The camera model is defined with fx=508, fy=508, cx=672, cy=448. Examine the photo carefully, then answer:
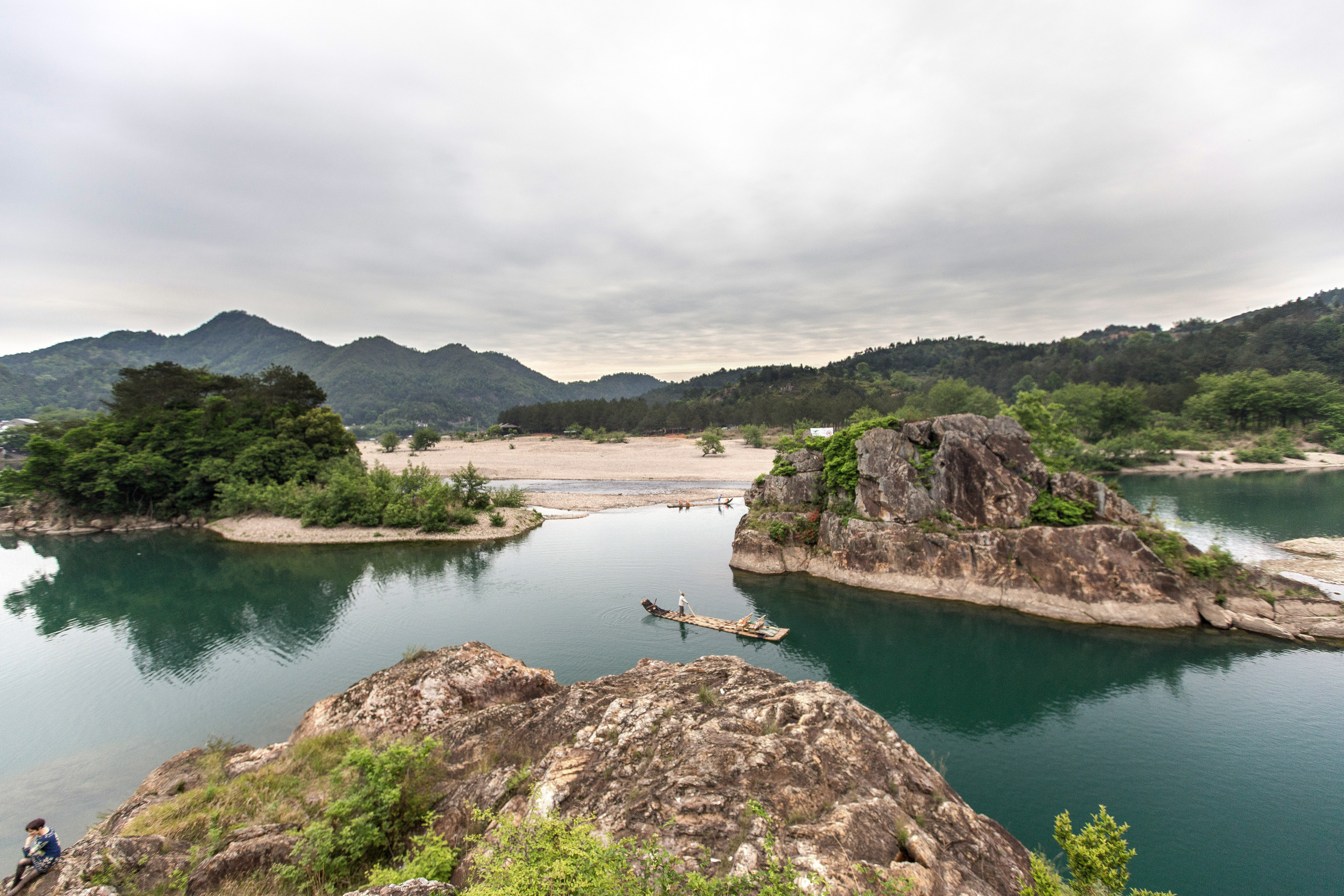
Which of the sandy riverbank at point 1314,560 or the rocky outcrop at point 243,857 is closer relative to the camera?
the rocky outcrop at point 243,857

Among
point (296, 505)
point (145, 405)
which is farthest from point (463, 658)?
point (145, 405)

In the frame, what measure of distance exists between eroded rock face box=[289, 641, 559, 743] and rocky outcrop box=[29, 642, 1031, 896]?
917 millimetres

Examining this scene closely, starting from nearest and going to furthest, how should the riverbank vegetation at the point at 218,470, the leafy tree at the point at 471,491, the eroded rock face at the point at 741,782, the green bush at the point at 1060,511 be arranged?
1. the eroded rock face at the point at 741,782
2. the green bush at the point at 1060,511
3. the riverbank vegetation at the point at 218,470
4. the leafy tree at the point at 471,491

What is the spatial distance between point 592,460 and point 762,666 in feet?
227

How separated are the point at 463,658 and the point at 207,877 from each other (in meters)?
6.75

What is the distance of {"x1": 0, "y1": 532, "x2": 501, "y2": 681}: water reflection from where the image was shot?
24562 millimetres

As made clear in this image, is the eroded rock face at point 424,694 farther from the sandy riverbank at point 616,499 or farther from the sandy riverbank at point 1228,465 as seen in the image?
the sandy riverbank at point 1228,465

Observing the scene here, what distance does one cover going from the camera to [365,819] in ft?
26.1

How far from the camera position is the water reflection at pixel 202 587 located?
24.6m

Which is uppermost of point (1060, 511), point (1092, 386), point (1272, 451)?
point (1092, 386)

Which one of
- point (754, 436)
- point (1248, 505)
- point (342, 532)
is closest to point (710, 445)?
point (754, 436)

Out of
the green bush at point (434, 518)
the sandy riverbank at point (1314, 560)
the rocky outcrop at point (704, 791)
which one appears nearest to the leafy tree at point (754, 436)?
the green bush at point (434, 518)

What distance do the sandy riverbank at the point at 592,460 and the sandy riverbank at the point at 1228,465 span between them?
4729 centimetres

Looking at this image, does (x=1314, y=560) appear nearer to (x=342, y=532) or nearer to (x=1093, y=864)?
(x=1093, y=864)
